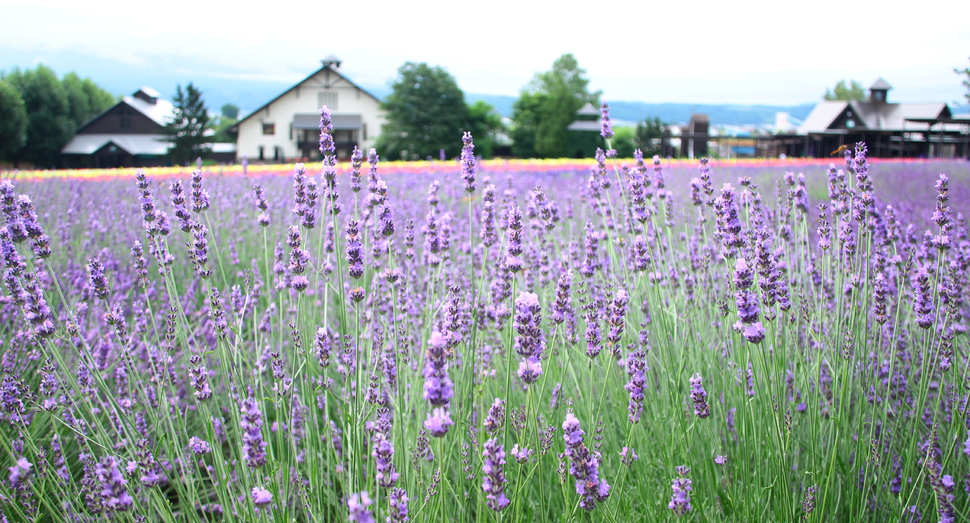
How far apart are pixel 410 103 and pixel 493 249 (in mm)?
38987

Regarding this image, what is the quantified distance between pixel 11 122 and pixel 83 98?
14.4 m

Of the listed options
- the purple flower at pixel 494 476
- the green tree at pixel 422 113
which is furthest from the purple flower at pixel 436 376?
the green tree at pixel 422 113

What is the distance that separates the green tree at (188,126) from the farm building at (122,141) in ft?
3.91

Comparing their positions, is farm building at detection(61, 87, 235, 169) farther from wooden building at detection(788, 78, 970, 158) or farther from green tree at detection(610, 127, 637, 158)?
wooden building at detection(788, 78, 970, 158)

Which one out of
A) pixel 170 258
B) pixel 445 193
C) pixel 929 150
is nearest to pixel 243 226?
pixel 445 193

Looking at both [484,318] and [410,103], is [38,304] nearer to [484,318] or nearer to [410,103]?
[484,318]

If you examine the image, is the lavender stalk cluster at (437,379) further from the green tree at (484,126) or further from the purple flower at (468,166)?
the green tree at (484,126)

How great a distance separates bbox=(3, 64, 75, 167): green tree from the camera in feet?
127

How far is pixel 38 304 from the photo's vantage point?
1564 mm

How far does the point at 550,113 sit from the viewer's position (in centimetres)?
4578

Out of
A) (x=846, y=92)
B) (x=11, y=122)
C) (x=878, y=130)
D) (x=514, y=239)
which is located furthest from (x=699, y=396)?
(x=846, y=92)

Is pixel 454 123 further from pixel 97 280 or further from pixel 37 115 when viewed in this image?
pixel 97 280

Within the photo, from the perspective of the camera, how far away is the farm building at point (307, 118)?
42.2 metres

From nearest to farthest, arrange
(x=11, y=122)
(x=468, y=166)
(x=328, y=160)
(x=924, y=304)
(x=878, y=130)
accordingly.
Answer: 1. (x=924, y=304)
2. (x=328, y=160)
3. (x=468, y=166)
4. (x=878, y=130)
5. (x=11, y=122)
